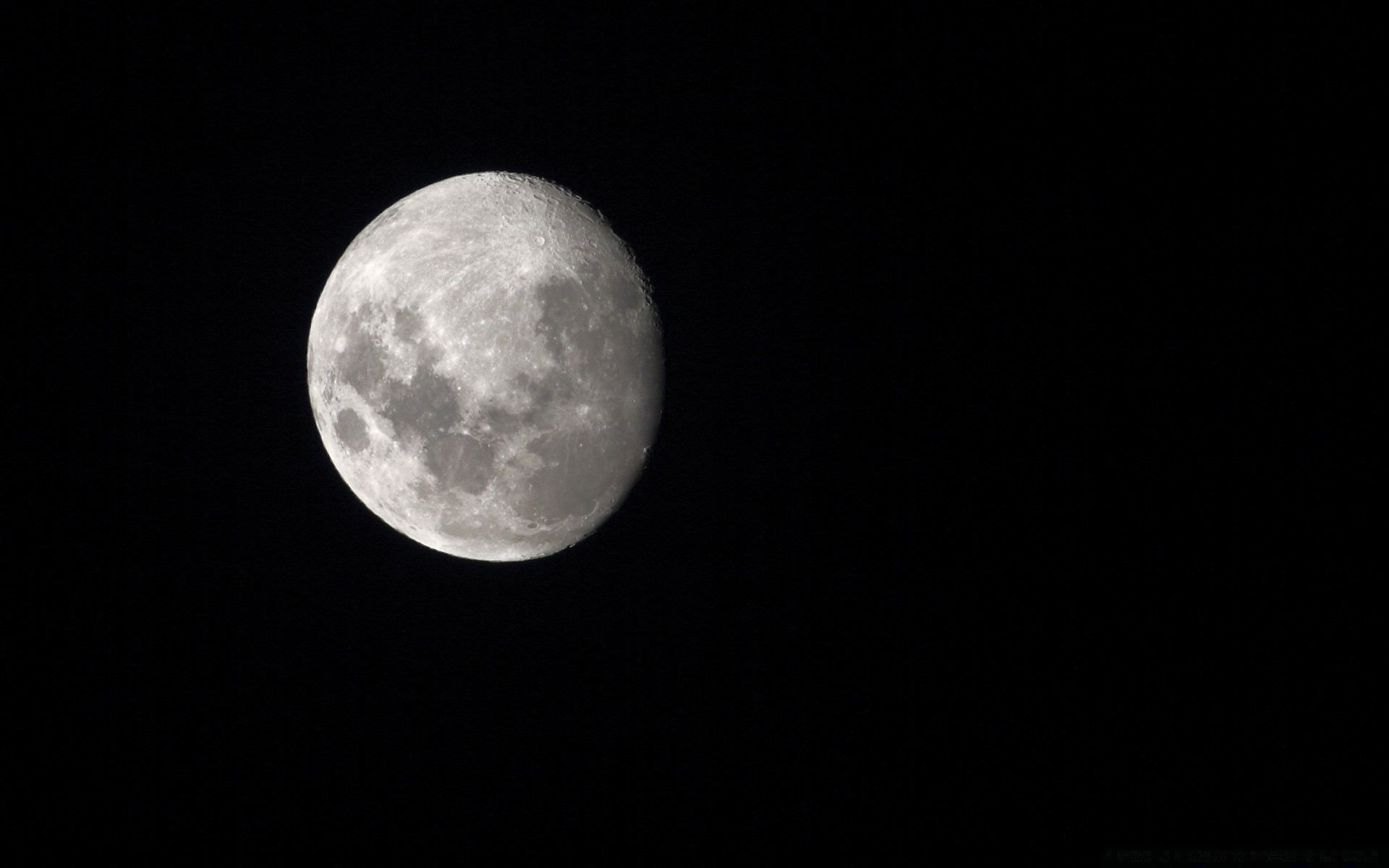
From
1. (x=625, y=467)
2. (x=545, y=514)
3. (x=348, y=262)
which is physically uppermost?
(x=348, y=262)

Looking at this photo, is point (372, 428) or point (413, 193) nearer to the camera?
point (372, 428)

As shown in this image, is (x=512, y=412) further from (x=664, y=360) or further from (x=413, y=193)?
(x=413, y=193)

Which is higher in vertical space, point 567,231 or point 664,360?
point 567,231

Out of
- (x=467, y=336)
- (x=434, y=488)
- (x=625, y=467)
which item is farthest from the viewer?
(x=625, y=467)

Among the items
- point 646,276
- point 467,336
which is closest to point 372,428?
point 467,336

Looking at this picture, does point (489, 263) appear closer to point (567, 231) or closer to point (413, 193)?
point (567, 231)

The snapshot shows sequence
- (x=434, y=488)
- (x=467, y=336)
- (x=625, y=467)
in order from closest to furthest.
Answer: (x=467, y=336), (x=434, y=488), (x=625, y=467)
